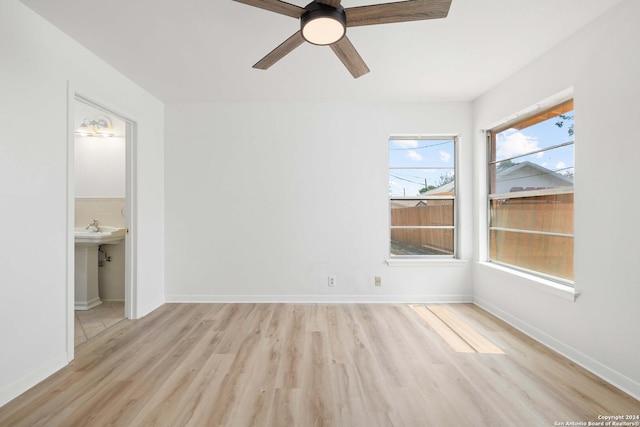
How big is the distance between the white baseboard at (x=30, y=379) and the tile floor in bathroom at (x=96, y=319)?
413 millimetres

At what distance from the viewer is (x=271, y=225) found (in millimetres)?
3768

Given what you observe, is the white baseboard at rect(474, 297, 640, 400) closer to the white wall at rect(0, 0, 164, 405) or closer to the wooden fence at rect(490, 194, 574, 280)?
the wooden fence at rect(490, 194, 574, 280)

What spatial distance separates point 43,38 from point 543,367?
4390mm

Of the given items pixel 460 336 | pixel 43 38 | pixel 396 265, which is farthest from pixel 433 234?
pixel 43 38

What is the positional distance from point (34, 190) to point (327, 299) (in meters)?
2.98

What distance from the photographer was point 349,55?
6.57ft

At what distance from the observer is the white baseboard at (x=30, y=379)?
181 centimetres

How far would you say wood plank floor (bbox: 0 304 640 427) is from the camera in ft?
5.54

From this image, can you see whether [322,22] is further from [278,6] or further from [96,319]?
[96,319]

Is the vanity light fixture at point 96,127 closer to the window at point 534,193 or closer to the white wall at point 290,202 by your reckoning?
the white wall at point 290,202

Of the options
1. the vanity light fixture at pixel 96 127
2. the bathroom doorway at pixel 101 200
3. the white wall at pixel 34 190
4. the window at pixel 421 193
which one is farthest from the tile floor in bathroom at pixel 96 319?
the window at pixel 421 193

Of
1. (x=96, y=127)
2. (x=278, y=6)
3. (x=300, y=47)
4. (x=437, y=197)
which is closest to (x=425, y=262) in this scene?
(x=437, y=197)

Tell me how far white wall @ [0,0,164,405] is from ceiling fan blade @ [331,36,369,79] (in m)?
2.07

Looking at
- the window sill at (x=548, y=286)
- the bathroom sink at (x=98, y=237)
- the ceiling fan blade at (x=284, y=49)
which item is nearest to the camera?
the ceiling fan blade at (x=284, y=49)
